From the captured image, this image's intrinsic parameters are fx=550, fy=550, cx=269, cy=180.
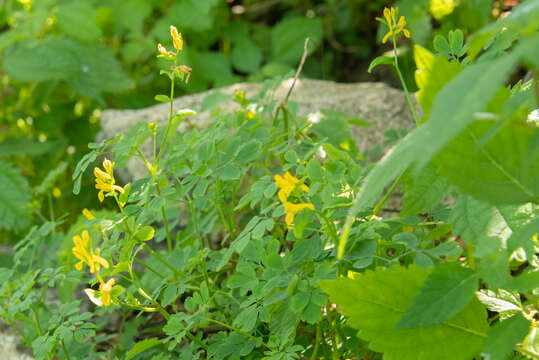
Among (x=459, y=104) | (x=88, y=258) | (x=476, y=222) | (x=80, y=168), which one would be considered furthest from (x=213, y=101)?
(x=459, y=104)

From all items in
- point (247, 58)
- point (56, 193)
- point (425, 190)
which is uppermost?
point (425, 190)

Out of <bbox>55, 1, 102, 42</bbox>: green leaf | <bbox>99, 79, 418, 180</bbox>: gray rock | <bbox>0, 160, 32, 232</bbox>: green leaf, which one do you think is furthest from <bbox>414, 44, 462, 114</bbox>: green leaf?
<bbox>55, 1, 102, 42</bbox>: green leaf

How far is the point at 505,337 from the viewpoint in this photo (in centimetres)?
83

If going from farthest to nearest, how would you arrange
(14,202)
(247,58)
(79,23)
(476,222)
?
(247,58) < (79,23) < (14,202) < (476,222)

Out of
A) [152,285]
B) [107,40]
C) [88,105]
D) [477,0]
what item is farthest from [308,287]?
[107,40]

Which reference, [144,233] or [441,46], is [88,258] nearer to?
[144,233]

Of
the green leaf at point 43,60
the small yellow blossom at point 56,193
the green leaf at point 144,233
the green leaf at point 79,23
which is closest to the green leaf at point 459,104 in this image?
the green leaf at point 144,233

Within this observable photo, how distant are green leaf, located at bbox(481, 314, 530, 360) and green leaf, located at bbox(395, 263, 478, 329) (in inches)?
3.2

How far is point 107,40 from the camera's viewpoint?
3.37 metres

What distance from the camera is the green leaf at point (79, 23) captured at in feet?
8.84

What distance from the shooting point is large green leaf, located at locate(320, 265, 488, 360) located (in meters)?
0.93

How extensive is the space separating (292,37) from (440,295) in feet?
8.36

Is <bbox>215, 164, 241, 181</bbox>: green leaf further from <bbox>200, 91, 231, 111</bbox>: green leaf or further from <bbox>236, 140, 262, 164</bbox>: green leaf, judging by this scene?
<bbox>200, 91, 231, 111</bbox>: green leaf

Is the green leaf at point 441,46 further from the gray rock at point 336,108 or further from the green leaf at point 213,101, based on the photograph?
the gray rock at point 336,108
